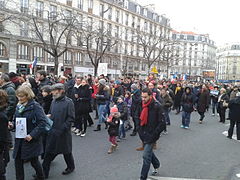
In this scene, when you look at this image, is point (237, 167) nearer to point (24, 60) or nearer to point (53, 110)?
point (53, 110)

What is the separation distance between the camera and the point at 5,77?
229 inches

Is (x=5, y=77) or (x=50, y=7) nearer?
(x=5, y=77)

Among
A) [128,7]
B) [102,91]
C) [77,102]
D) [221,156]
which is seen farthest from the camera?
[128,7]

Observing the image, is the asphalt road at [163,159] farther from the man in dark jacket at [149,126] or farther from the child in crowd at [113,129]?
the man in dark jacket at [149,126]

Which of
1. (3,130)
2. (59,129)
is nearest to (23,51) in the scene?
(59,129)

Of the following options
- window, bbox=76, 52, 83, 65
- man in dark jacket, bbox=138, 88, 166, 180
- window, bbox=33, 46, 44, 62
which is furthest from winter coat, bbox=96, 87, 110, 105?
window, bbox=76, 52, 83, 65

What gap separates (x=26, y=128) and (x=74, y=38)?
115 feet

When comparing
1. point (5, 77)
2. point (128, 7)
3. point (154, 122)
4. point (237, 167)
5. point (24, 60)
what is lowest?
point (237, 167)

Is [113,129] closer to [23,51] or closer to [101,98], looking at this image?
[101,98]

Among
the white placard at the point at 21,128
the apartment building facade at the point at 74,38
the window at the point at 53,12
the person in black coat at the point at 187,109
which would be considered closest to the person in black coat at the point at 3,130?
the white placard at the point at 21,128

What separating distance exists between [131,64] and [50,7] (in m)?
21.5

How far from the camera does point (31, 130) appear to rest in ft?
12.9

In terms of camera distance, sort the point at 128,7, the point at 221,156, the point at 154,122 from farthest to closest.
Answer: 1. the point at 128,7
2. the point at 221,156
3. the point at 154,122

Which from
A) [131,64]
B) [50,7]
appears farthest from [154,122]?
[131,64]
